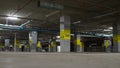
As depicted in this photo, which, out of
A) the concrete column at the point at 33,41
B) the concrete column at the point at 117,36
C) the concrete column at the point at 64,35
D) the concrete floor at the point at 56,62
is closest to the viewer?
the concrete floor at the point at 56,62

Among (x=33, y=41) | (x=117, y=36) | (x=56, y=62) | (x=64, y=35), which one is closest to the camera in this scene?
(x=56, y=62)

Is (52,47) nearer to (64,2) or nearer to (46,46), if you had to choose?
(46,46)

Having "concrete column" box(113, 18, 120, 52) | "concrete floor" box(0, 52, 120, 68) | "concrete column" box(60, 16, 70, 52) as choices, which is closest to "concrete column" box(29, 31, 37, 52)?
"concrete column" box(60, 16, 70, 52)

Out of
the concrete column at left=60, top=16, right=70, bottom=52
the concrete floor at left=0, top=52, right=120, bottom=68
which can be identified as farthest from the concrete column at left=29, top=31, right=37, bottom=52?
the concrete floor at left=0, top=52, right=120, bottom=68

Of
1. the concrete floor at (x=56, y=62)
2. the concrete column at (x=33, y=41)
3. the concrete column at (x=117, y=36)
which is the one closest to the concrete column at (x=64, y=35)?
the concrete column at (x=117, y=36)

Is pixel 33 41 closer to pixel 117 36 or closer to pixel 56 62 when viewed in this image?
pixel 117 36

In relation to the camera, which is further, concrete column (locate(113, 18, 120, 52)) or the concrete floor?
concrete column (locate(113, 18, 120, 52))

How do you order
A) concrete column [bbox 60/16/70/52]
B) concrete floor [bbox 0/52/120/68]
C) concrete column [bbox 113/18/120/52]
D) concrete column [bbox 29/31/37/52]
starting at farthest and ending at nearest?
concrete column [bbox 29/31/37/52] → concrete column [bbox 113/18/120/52] → concrete column [bbox 60/16/70/52] → concrete floor [bbox 0/52/120/68]

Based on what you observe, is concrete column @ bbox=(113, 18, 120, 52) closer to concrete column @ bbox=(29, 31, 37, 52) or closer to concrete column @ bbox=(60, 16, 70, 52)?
concrete column @ bbox=(60, 16, 70, 52)

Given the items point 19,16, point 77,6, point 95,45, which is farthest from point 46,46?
point 77,6

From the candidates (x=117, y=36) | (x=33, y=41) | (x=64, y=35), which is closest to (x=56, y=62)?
(x=64, y=35)

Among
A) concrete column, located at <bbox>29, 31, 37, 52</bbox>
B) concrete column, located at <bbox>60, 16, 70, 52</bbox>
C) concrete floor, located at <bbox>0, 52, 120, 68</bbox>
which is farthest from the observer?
concrete column, located at <bbox>29, 31, 37, 52</bbox>

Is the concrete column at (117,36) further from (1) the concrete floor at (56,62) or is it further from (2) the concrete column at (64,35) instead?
(1) the concrete floor at (56,62)

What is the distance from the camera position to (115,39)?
15945 millimetres
